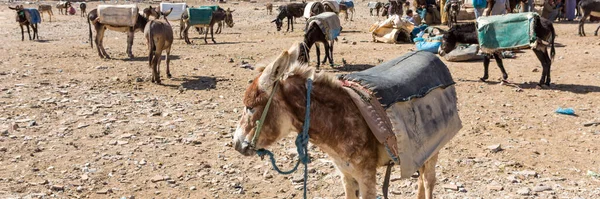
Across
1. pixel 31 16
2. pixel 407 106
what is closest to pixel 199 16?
pixel 31 16

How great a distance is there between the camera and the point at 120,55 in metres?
15.8

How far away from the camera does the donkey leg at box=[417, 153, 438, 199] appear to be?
422cm

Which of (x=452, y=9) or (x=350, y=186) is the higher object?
(x=452, y=9)

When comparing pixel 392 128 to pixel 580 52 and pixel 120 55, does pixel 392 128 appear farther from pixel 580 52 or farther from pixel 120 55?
pixel 120 55

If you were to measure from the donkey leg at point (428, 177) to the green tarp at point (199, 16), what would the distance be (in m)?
16.7

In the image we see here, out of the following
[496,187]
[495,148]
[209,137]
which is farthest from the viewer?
[209,137]

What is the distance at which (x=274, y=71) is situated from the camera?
2.77m

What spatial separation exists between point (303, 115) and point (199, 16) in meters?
17.8

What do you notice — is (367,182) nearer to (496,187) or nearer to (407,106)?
(407,106)

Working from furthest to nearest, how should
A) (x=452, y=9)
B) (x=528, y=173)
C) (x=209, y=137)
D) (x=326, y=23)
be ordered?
(x=452, y=9)
(x=326, y=23)
(x=209, y=137)
(x=528, y=173)

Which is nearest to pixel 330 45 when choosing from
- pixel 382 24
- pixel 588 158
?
pixel 382 24

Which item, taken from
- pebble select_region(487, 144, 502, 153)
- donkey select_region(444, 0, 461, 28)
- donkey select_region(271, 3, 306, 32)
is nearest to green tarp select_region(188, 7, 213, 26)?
donkey select_region(271, 3, 306, 32)

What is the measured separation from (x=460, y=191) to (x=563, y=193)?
3.38ft

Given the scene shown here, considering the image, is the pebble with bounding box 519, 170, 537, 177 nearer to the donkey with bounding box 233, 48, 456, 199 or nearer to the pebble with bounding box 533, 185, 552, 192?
the pebble with bounding box 533, 185, 552, 192
